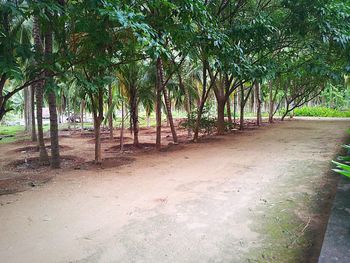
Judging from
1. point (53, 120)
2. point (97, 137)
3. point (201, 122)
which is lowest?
point (97, 137)

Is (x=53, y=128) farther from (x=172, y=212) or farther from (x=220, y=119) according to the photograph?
(x=220, y=119)

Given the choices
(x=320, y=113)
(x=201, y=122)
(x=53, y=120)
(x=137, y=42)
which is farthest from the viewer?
(x=320, y=113)

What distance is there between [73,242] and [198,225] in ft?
4.81

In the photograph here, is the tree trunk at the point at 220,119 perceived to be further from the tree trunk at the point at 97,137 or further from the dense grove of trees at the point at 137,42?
the tree trunk at the point at 97,137

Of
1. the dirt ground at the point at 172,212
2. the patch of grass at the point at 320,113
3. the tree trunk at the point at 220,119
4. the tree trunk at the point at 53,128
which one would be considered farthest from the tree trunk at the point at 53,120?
the patch of grass at the point at 320,113

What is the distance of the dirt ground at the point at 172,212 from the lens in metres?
3.25

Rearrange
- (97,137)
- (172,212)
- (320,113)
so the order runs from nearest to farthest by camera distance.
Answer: (172,212) < (97,137) < (320,113)

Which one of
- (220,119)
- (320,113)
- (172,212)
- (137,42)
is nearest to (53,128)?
(137,42)

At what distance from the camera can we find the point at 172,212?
14.3ft

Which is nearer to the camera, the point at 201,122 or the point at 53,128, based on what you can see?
the point at 53,128

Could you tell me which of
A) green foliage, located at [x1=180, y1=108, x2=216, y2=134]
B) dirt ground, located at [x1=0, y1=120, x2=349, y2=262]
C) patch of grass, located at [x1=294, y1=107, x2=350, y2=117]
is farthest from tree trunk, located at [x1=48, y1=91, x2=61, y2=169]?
patch of grass, located at [x1=294, y1=107, x2=350, y2=117]

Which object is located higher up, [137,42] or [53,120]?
[137,42]

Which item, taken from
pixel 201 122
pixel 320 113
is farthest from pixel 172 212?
pixel 320 113

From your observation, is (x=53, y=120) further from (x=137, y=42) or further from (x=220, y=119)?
(x=220, y=119)
